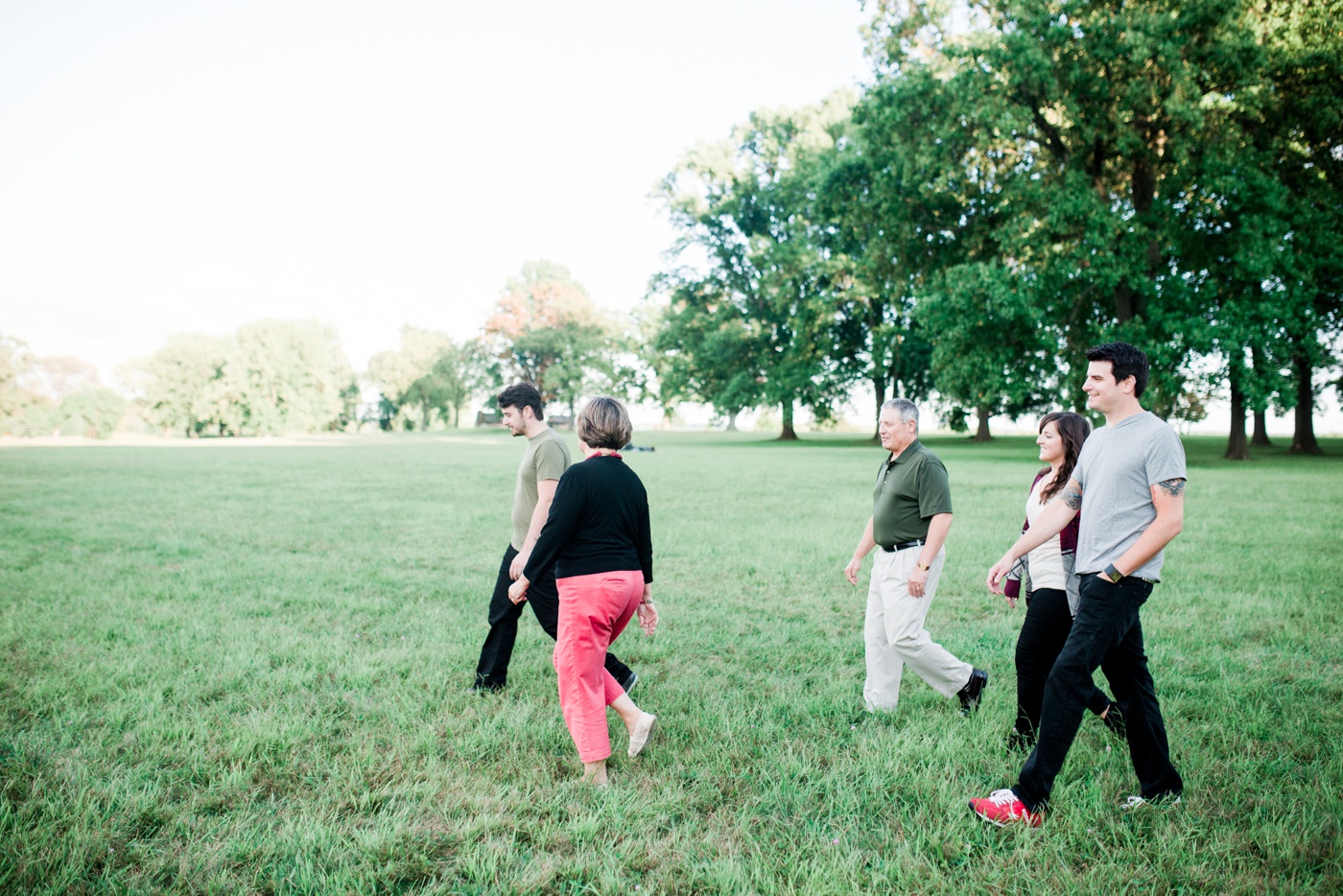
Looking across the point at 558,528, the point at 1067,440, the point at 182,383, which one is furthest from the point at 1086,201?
the point at 182,383

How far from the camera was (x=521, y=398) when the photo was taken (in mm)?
4660

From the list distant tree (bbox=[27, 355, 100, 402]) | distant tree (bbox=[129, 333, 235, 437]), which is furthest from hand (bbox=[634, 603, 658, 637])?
distant tree (bbox=[27, 355, 100, 402])

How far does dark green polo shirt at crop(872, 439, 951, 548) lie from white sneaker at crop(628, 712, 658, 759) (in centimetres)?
185

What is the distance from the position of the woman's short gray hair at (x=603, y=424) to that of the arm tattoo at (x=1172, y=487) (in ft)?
7.81

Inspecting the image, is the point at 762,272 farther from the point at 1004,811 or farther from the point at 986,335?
the point at 1004,811

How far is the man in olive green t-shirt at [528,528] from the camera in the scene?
437 centimetres

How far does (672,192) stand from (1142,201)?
28.2 m

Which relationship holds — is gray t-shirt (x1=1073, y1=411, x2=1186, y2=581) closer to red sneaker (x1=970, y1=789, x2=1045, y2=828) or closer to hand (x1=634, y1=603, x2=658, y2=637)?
red sneaker (x1=970, y1=789, x2=1045, y2=828)

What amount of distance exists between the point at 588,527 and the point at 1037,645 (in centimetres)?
256

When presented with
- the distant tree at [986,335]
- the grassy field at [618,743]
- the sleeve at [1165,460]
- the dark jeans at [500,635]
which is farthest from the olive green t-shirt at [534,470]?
the distant tree at [986,335]

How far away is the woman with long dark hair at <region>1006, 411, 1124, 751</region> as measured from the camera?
12.4ft

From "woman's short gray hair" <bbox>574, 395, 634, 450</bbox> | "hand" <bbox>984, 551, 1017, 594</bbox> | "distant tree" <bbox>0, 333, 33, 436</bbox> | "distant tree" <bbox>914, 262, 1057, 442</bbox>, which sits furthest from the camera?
"distant tree" <bbox>0, 333, 33, 436</bbox>

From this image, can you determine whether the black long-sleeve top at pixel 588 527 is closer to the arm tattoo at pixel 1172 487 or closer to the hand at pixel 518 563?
the hand at pixel 518 563

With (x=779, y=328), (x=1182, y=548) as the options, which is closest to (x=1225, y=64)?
(x=1182, y=548)
